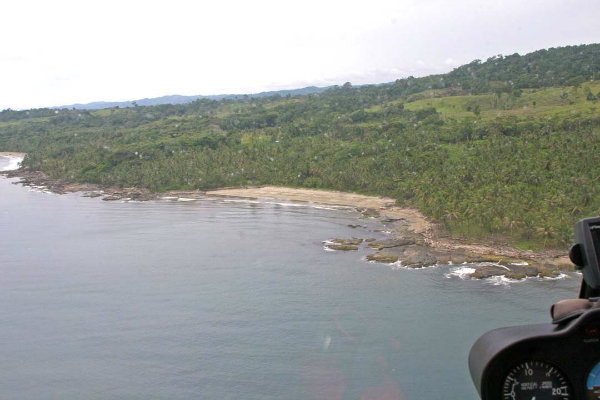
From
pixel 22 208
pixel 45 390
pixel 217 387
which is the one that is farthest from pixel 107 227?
pixel 217 387

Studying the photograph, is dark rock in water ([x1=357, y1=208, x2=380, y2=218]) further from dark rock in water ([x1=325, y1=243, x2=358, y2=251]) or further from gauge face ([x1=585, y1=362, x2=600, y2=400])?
gauge face ([x1=585, y1=362, x2=600, y2=400])

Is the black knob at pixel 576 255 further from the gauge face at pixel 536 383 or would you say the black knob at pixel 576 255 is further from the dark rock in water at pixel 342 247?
the dark rock in water at pixel 342 247

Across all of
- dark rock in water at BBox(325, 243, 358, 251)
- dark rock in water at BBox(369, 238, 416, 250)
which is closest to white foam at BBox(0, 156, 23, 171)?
dark rock in water at BBox(325, 243, 358, 251)

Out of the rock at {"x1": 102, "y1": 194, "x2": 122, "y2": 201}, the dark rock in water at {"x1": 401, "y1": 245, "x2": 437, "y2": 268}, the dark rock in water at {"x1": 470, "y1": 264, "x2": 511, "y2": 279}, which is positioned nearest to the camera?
the dark rock in water at {"x1": 470, "y1": 264, "x2": 511, "y2": 279}

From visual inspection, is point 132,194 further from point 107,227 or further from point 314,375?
point 314,375

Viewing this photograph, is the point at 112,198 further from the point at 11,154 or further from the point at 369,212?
the point at 11,154
